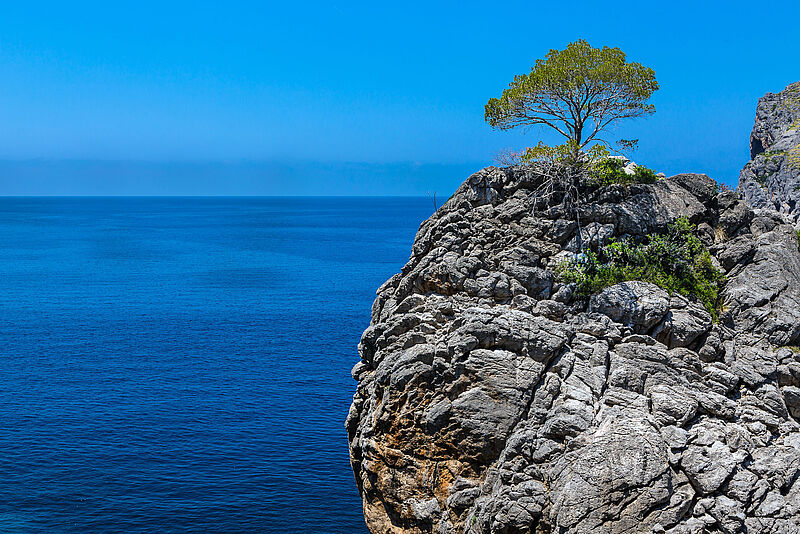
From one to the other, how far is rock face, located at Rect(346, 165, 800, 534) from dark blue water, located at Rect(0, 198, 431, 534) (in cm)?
2077

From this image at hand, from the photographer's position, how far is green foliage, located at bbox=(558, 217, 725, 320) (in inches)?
1176

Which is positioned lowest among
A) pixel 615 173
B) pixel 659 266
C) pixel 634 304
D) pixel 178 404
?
pixel 178 404

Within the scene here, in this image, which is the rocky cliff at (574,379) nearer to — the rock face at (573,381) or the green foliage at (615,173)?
the rock face at (573,381)

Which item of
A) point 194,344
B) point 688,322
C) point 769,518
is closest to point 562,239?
point 688,322

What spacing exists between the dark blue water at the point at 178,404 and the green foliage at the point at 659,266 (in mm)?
26230

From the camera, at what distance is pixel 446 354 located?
2800 cm

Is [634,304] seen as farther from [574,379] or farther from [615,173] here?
[615,173]

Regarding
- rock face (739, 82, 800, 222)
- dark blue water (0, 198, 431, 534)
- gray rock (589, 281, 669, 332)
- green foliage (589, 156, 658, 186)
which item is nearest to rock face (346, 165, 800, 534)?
gray rock (589, 281, 669, 332)

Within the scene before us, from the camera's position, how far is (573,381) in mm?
26594

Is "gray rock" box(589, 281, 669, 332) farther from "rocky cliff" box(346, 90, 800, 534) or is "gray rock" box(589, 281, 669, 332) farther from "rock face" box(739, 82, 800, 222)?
"rock face" box(739, 82, 800, 222)

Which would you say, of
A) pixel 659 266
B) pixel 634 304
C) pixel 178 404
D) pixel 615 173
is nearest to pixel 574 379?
pixel 634 304

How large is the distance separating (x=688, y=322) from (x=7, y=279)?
130419mm

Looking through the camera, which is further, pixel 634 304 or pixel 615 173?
pixel 615 173

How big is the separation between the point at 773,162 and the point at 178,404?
119 m
